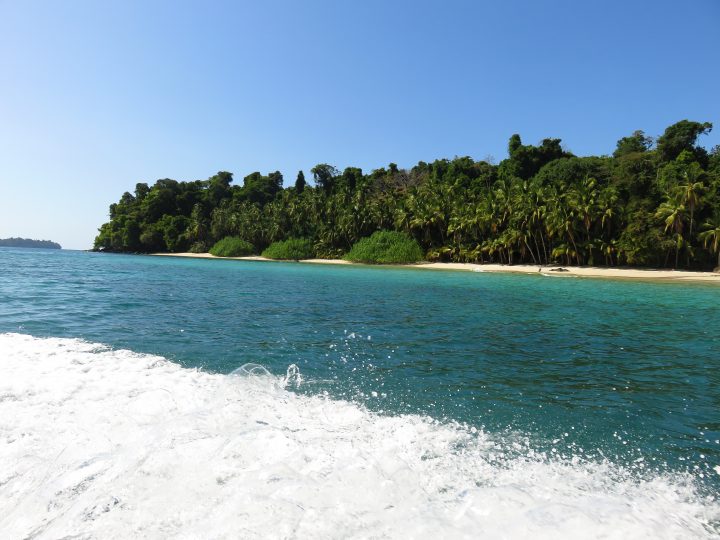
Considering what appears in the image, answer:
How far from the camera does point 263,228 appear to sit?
92.8 meters

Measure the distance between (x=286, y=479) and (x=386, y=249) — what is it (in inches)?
2553

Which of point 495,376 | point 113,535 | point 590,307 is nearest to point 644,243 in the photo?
point 590,307

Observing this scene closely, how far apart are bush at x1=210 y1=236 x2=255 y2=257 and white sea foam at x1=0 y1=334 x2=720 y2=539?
9044 centimetres

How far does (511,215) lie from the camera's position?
5606 centimetres

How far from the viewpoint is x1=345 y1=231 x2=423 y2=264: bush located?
6612cm

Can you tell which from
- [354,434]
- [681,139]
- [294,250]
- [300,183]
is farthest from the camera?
[300,183]

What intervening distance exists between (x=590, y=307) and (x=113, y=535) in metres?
20.1

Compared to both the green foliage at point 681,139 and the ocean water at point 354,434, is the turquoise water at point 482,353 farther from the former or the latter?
the green foliage at point 681,139

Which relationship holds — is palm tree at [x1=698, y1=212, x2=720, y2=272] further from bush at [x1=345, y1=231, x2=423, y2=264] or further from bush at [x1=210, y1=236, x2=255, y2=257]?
bush at [x1=210, y1=236, x2=255, y2=257]

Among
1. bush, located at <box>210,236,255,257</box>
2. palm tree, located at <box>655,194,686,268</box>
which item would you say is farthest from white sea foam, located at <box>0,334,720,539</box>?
bush, located at <box>210,236,255,257</box>

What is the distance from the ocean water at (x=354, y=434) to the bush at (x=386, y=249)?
54105 mm

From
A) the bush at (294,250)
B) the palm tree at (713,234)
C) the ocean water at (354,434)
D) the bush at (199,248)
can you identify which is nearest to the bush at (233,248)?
the bush at (199,248)

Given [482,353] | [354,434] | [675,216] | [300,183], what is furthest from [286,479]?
[300,183]

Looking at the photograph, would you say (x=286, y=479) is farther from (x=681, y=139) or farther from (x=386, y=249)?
(x=681, y=139)
